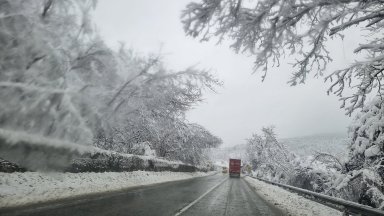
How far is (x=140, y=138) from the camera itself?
33281 millimetres

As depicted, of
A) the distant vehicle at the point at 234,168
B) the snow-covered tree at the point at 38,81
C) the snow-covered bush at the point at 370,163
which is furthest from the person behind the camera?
the distant vehicle at the point at 234,168

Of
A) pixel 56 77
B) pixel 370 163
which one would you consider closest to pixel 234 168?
pixel 370 163

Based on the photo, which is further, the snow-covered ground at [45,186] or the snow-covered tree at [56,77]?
the snow-covered ground at [45,186]

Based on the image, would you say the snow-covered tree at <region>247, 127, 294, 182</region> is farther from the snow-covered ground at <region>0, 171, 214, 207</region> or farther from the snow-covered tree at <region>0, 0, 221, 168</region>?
the snow-covered tree at <region>0, 0, 221, 168</region>

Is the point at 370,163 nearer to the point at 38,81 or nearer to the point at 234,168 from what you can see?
the point at 38,81

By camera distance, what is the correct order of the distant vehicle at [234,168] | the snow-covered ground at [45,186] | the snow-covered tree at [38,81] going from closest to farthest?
the snow-covered tree at [38,81] < the snow-covered ground at [45,186] < the distant vehicle at [234,168]

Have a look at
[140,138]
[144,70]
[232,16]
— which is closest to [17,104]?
[232,16]

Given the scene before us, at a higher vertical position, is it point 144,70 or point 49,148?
point 144,70

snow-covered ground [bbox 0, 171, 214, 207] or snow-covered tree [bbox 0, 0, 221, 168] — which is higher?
snow-covered tree [bbox 0, 0, 221, 168]

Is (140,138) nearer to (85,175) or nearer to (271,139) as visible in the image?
(85,175)

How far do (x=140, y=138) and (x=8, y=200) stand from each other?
80.5 ft

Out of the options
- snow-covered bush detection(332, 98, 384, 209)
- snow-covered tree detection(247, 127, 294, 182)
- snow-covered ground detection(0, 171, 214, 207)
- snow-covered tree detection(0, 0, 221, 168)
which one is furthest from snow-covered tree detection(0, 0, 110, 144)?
snow-covered tree detection(247, 127, 294, 182)

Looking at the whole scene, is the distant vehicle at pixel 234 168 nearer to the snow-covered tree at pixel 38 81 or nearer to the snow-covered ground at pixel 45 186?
the snow-covered ground at pixel 45 186

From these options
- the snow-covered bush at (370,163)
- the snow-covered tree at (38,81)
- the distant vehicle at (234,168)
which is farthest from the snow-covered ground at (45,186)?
the distant vehicle at (234,168)
